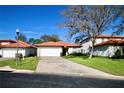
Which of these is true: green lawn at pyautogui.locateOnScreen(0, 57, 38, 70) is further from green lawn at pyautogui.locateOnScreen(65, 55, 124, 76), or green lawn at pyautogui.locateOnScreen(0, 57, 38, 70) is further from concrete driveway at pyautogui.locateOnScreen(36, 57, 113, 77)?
green lawn at pyautogui.locateOnScreen(65, 55, 124, 76)

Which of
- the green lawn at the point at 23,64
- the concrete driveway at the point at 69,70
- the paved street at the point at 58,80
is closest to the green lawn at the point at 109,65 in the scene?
the concrete driveway at the point at 69,70

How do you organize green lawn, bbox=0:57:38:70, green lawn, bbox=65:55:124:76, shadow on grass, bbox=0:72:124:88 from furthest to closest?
green lawn, bbox=0:57:38:70 → green lawn, bbox=65:55:124:76 → shadow on grass, bbox=0:72:124:88

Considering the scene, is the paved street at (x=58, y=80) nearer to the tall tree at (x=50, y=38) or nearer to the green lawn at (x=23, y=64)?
the green lawn at (x=23, y=64)

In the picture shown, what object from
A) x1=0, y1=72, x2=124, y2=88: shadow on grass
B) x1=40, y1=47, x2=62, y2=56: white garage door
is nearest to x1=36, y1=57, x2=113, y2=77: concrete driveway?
x1=0, y1=72, x2=124, y2=88: shadow on grass

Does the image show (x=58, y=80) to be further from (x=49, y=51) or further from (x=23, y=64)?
(x=49, y=51)

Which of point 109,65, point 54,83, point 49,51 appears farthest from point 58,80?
point 49,51

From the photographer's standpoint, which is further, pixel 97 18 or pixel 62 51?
pixel 62 51

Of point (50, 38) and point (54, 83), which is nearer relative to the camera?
point (54, 83)

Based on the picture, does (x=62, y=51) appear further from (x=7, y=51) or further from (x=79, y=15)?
(x=79, y=15)

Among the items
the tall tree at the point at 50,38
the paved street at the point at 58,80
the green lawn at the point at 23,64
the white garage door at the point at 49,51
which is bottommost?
the paved street at the point at 58,80

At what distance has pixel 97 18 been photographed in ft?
116
